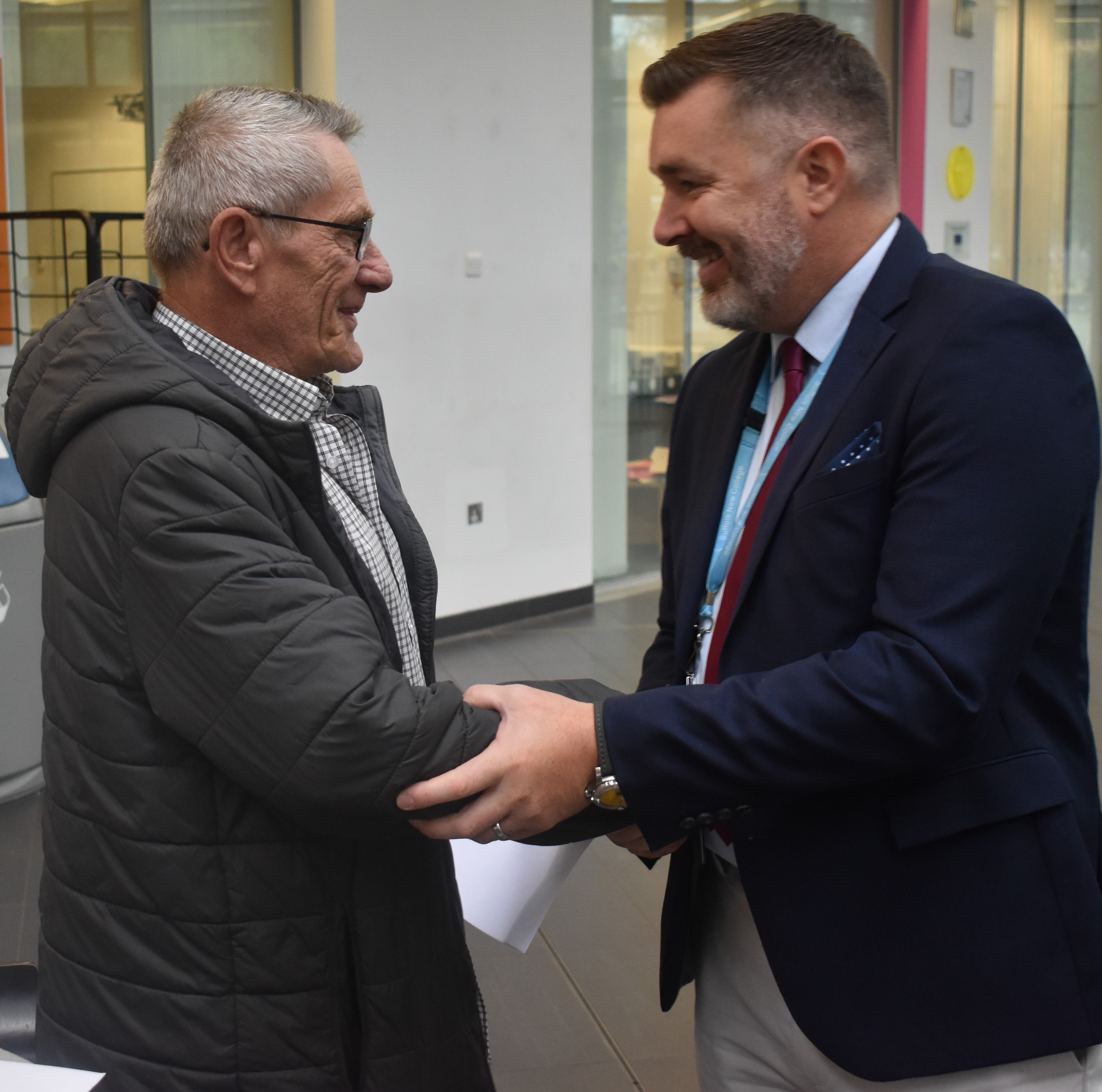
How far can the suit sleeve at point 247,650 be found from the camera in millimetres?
1271

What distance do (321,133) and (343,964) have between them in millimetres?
989

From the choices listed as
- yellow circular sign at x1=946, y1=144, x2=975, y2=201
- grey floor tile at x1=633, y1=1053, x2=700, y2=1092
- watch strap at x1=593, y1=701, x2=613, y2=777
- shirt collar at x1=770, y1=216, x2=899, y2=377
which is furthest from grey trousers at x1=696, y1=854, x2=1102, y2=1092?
yellow circular sign at x1=946, y1=144, x2=975, y2=201

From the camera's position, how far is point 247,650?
4.17 feet

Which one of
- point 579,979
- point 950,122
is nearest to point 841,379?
point 579,979

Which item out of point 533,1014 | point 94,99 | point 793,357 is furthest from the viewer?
point 94,99

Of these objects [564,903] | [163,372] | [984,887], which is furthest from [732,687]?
[564,903]

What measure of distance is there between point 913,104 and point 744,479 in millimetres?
8191

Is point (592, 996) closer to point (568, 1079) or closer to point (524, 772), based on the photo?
point (568, 1079)

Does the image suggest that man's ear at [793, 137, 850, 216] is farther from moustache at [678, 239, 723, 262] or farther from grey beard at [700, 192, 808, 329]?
moustache at [678, 239, 723, 262]

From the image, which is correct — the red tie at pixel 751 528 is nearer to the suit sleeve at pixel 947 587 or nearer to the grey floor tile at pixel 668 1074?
the suit sleeve at pixel 947 587

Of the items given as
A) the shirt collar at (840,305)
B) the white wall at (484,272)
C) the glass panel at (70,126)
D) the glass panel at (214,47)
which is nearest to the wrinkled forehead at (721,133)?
the shirt collar at (840,305)

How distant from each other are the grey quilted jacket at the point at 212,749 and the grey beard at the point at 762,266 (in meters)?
0.57

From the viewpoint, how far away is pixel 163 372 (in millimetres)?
1329

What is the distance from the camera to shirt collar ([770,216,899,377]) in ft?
5.04
